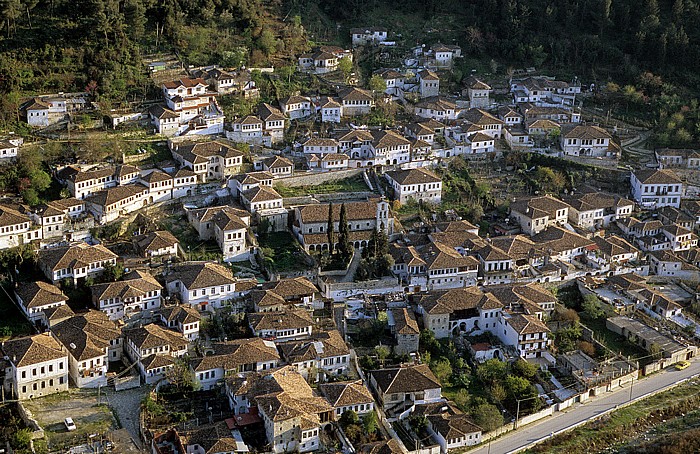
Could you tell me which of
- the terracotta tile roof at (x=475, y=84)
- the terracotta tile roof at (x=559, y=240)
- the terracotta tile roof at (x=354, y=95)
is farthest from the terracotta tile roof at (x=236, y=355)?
the terracotta tile roof at (x=475, y=84)

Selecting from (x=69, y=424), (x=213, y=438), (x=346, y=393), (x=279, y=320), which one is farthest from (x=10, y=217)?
(x=346, y=393)

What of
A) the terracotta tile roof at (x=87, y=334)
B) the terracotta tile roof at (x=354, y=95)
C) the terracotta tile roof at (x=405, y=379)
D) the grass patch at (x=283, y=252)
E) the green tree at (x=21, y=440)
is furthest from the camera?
the terracotta tile roof at (x=354, y=95)

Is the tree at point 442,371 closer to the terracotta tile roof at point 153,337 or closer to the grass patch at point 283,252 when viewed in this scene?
the grass patch at point 283,252

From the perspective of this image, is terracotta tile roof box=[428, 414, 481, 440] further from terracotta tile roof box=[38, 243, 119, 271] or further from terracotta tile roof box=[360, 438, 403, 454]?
terracotta tile roof box=[38, 243, 119, 271]

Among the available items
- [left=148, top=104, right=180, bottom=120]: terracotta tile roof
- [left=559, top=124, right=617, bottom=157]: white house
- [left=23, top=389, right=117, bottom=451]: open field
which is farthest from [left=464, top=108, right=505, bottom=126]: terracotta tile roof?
[left=23, top=389, right=117, bottom=451]: open field

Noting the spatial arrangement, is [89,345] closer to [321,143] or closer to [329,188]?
[329,188]
